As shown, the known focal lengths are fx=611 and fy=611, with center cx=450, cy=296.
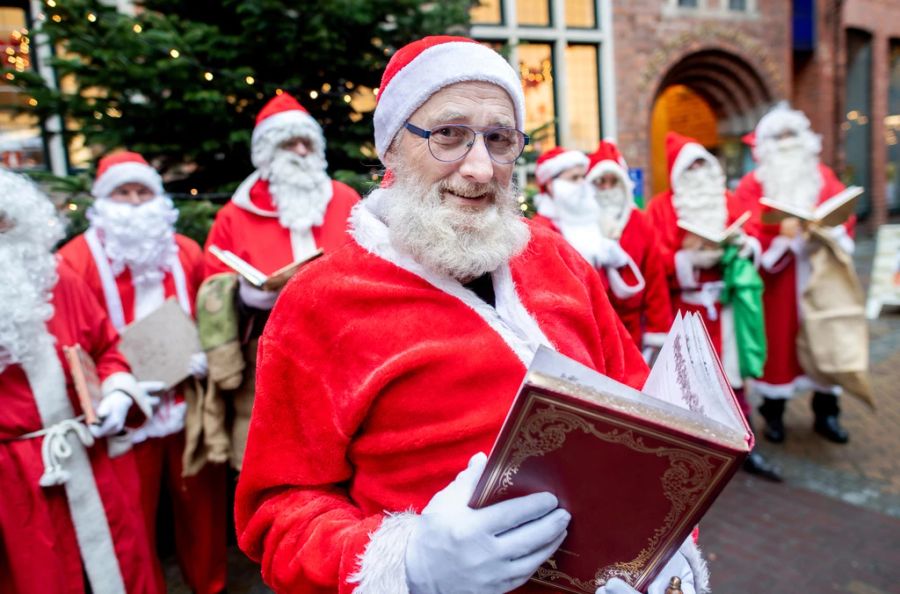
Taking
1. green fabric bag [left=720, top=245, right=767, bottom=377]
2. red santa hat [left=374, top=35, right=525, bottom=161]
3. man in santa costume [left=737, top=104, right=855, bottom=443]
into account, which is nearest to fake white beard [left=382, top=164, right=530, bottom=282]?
red santa hat [left=374, top=35, right=525, bottom=161]

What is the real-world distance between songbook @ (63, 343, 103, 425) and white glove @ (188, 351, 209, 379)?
1.71 feet

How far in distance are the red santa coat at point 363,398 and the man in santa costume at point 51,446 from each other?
132 cm

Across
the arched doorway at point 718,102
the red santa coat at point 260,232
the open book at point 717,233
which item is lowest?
the open book at point 717,233

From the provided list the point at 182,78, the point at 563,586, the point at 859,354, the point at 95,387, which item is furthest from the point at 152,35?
the point at 859,354

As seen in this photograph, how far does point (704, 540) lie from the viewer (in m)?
3.59

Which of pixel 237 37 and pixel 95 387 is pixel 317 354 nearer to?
pixel 95 387

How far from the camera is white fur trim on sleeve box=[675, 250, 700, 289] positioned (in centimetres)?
418

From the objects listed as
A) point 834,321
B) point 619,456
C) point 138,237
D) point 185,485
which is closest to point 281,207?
point 138,237

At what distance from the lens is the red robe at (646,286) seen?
4055 mm

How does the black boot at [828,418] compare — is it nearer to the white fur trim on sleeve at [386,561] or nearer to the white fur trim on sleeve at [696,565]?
the white fur trim on sleeve at [696,565]

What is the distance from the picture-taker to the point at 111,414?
7.93ft

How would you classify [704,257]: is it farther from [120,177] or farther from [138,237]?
[120,177]

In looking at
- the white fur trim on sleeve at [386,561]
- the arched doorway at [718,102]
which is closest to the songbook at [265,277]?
the white fur trim on sleeve at [386,561]

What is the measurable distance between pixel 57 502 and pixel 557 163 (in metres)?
3.40
